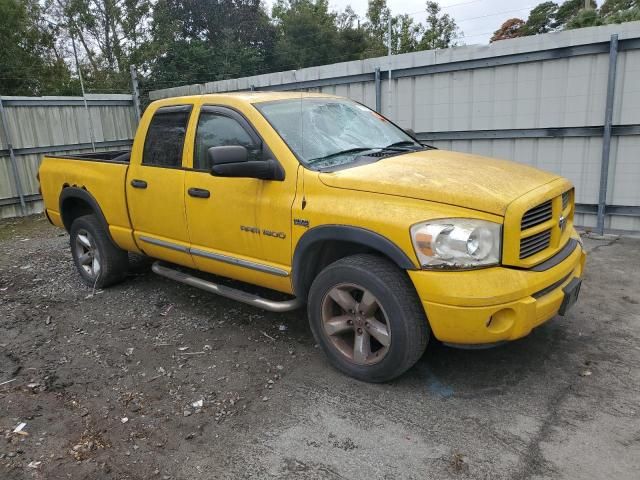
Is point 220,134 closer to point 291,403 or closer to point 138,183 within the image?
point 138,183

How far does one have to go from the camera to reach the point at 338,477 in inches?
103

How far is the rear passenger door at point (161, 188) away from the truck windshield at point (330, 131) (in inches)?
37.9

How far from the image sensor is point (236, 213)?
12.9ft

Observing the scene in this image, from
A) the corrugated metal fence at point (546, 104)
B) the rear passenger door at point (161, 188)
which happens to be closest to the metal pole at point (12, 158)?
the rear passenger door at point (161, 188)

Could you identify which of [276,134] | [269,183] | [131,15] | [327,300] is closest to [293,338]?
[327,300]

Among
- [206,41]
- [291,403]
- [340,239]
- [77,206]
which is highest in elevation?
[206,41]

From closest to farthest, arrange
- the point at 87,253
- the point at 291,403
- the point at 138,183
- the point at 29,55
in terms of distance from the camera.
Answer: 1. the point at 291,403
2. the point at 138,183
3. the point at 87,253
4. the point at 29,55

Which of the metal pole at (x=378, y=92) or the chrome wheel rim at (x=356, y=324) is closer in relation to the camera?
the chrome wheel rim at (x=356, y=324)

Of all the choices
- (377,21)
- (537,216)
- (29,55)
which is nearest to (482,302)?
(537,216)

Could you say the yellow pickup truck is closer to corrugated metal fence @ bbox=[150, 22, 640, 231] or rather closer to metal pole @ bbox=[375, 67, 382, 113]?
corrugated metal fence @ bbox=[150, 22, 640, 231]

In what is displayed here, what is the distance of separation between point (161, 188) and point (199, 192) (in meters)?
0.55

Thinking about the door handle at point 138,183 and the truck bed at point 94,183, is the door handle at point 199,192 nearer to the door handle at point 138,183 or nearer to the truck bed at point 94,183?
the door handle at point 138,183

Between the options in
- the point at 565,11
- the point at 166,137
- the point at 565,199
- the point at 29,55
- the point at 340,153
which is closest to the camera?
the point at 565,199

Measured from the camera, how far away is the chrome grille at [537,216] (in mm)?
3051
